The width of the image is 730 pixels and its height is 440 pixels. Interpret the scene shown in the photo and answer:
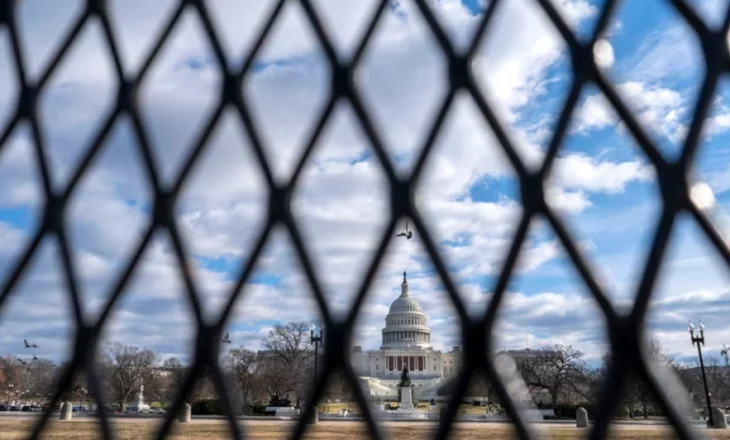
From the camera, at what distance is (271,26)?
1.75 meters

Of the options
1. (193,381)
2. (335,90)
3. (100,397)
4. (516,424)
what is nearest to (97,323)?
(100,397)

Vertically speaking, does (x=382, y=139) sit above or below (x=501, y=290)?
above

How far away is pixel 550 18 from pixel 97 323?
1.52 m

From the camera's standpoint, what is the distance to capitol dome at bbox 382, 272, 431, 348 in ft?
198

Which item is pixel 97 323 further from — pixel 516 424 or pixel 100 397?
pixel 516 424

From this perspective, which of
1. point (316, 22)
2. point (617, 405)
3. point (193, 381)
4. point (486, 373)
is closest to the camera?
point (617, 405)

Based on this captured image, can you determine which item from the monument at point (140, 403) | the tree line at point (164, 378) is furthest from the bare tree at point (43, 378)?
the monument at point (140, 403)

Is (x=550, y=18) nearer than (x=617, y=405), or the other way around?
(x=617, y=405)

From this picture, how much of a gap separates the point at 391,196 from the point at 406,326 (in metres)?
61.3

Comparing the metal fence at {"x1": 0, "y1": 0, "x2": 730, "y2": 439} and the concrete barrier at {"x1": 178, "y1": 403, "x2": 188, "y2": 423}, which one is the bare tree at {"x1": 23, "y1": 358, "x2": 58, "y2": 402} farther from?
the concrete barrier at {"x1": 178, "y1": 403, "x2": 188, "y2": 423}

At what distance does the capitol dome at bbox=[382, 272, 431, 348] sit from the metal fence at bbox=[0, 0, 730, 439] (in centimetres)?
5555

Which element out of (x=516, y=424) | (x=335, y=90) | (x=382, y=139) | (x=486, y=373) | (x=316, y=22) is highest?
(x=316, y=22)

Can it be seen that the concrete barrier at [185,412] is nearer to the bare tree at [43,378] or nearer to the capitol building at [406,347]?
the bare tree at [43,378]

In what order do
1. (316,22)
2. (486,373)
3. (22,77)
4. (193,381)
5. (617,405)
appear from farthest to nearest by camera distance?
(22,77)
(316,22)
(193,381)
(486,373)
(617,405)
